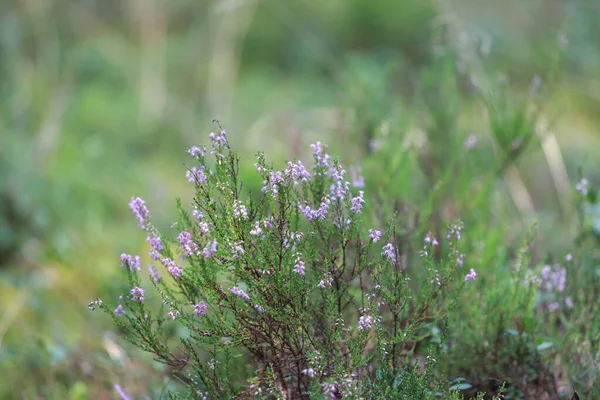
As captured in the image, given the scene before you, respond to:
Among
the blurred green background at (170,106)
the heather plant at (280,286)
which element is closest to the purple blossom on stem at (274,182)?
the heather plant at (280,286)

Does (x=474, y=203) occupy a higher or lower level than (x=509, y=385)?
higher

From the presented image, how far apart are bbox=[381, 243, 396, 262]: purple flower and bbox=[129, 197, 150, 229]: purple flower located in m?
0.55

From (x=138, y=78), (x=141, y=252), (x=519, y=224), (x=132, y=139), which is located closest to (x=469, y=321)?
(x=519, y=224)

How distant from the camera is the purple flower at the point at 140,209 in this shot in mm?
1647

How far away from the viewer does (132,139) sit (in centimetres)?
653

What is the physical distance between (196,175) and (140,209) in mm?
156

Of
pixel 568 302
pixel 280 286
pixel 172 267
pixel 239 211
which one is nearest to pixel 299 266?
pixel 280 286

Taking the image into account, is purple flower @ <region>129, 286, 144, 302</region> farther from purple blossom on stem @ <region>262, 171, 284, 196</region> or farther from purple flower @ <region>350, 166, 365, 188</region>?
purple flower @ <region>350, 166, 365, 188</region>

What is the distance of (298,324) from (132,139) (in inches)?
205

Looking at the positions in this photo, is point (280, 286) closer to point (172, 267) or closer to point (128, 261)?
point (172, 267)

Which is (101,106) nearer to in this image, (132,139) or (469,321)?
(132,139)

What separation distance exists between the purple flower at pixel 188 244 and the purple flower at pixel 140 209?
100mm

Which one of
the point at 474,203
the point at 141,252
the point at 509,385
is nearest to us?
the point at 509,385

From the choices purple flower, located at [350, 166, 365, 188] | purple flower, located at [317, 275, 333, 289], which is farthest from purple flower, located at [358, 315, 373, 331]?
purple flower, located at [350, 166, 365, 188]
